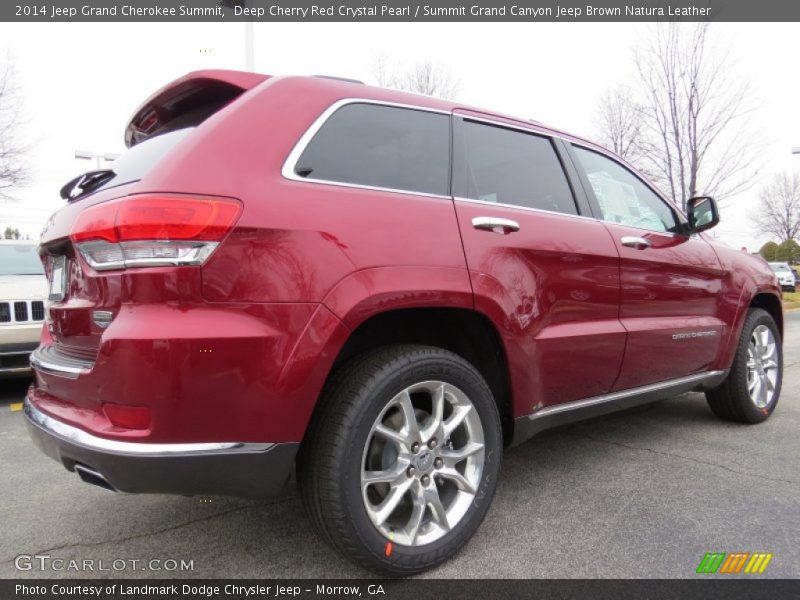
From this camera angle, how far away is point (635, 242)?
301 centimetres

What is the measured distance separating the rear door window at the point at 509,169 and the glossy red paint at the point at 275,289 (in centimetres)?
11

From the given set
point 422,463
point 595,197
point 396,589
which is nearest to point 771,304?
point 595,197

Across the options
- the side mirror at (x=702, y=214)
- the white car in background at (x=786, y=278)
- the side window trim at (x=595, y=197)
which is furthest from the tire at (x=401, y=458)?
the white car in background at (x=786, y=278)

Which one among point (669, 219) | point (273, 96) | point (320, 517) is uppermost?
point (273, 96)

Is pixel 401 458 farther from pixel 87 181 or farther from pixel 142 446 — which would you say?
pixel 87 181

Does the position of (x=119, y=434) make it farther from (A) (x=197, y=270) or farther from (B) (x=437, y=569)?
(B) (x=437, y=569)

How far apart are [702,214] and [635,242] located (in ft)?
3.04

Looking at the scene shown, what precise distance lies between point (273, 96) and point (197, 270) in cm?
72

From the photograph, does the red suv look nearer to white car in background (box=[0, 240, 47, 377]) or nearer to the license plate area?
the license plate area

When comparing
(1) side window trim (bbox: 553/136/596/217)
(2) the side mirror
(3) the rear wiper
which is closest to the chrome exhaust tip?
(3) the rear wiper

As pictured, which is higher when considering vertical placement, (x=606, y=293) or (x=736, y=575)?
(x=606, y=293)

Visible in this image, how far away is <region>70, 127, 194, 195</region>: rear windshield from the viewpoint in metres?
1.90

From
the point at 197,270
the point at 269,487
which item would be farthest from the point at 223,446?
the point at 197,270

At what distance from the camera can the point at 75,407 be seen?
185 cm
